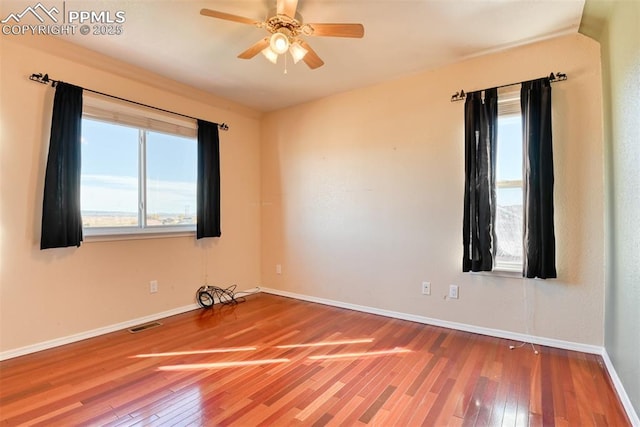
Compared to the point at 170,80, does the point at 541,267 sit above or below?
below

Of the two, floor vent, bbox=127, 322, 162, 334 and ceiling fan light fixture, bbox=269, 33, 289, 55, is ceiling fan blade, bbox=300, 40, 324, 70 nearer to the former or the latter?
ceiling fan light fixture, bbox=269, 33, 289, 55

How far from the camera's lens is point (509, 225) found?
2807 millimetres

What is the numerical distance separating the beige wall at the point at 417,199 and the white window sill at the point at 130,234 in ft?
4.13

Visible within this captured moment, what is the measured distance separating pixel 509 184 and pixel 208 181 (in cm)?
320

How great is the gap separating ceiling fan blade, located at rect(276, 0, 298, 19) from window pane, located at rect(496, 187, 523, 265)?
88.2 inches

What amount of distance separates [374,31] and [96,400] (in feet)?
10.4

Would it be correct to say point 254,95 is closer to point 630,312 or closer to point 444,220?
point 444,220

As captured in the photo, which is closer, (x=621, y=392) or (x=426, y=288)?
(x=621, y=392)

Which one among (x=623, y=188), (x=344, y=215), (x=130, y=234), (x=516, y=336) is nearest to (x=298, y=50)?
(x=344, y=215)

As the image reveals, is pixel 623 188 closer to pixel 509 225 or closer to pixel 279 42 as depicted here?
pixel 509 225

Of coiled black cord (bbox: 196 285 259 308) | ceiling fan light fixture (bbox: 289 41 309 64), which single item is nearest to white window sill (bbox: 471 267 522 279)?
ceiling fan light fixture (bbox: 289 41 309 64)

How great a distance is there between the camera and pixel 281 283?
4.41m

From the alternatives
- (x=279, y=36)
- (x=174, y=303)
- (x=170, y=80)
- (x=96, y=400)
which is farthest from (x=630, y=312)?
(x=170, y=80)

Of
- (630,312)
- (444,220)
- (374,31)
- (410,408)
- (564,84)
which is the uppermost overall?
(374,31)
